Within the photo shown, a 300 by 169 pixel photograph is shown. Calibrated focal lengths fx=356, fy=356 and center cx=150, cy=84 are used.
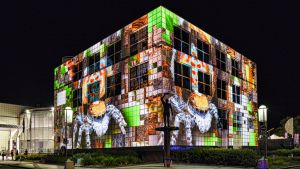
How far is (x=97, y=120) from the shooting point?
44.9m

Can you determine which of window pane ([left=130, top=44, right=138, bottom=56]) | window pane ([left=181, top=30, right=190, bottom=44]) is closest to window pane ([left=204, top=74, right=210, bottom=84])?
window pane ([left=181, top=30, right=190, bottom=44])

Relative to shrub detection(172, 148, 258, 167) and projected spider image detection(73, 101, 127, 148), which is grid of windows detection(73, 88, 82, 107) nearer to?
projected spider image detection(73, 101, 127, 148)

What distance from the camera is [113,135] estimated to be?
41.4m

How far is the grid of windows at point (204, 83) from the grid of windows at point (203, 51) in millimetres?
1887

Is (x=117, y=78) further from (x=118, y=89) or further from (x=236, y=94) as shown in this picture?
(x=236, y=94)

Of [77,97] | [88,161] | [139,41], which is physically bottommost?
[88,161]

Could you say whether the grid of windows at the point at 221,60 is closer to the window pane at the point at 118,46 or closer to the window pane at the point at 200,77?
the window pane at the point at 200,77

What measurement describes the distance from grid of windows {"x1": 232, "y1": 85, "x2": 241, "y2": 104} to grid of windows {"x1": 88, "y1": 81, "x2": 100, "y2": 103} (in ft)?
59.0

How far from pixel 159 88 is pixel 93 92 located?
14623mm

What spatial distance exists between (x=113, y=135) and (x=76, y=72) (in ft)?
49.1

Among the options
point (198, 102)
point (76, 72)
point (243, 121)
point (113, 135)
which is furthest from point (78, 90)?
point (243, 121)

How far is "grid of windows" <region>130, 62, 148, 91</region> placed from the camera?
37.3 metres

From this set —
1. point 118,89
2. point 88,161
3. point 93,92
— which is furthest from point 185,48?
point 88,161

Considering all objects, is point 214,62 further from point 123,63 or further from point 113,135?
point 113,135
